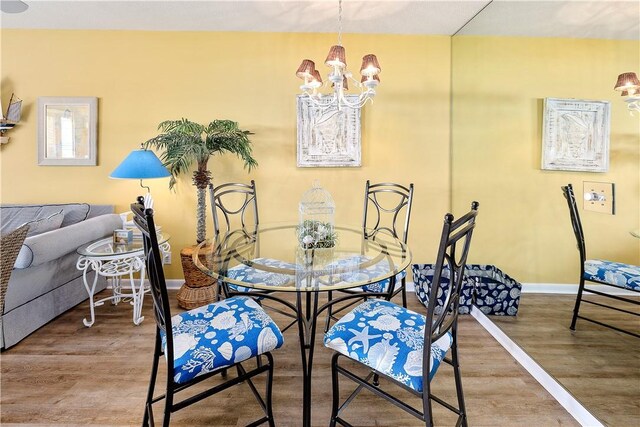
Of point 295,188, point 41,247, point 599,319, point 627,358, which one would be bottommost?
point 627,358

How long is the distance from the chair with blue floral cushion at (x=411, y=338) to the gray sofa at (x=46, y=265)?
2.09 m

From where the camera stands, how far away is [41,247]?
2166mm

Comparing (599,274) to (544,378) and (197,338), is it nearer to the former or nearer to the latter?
(544,378)

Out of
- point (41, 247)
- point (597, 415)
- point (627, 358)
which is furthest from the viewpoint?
point (41, 247)

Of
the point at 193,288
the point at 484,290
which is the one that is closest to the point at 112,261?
the point at 193,288

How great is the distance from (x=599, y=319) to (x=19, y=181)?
186 inches

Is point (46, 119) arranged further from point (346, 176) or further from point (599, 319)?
point (599, 319)

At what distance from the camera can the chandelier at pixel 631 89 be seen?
1.40 meters

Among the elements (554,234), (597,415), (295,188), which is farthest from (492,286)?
(295,188)

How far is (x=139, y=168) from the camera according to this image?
245 cm

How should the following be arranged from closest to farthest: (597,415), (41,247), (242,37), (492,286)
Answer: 1. (597,415)
2. (41,247)
3. (492,286)
4. (242,37)

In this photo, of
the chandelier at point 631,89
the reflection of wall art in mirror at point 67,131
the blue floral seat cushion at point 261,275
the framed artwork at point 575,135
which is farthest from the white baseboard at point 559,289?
the reflection of wall art in mirror at point 67,131

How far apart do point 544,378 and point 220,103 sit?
10.7 feet

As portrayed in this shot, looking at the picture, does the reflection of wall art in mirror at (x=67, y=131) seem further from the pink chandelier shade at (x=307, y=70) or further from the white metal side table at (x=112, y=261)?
the pink chandelier shade at (x=307, y=70)
